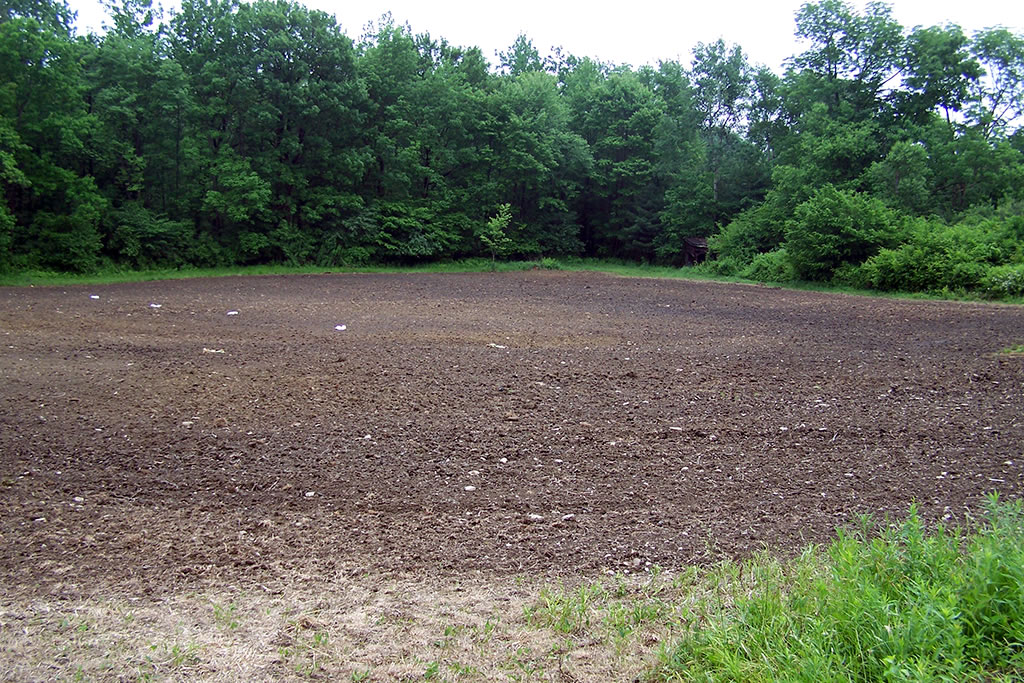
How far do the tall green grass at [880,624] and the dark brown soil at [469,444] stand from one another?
79 cm

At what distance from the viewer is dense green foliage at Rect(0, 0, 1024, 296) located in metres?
21.5

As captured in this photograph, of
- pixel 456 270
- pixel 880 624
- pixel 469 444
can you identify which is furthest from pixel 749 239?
pixel 880 624

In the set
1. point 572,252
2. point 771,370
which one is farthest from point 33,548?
point 572,252

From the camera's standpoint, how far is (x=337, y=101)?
2769 cm

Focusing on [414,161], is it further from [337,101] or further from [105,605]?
[105,605]

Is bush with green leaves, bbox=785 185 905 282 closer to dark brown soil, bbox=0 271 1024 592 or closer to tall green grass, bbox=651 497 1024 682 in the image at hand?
dark brown soil, bbox=0 271 1024 592

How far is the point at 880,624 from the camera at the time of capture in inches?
91.4

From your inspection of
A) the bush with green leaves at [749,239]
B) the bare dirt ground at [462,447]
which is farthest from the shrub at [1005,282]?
the bush with green leaves at [749,239]

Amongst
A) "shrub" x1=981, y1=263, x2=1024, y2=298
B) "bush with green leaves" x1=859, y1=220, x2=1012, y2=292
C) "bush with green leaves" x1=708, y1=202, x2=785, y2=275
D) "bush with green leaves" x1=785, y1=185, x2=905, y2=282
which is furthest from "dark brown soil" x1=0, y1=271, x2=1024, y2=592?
"bush with green leaves" x1=708, y1=202, x2=785, y2=275

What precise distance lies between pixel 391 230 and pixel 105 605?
27652 millimetres

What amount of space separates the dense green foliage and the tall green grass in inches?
654

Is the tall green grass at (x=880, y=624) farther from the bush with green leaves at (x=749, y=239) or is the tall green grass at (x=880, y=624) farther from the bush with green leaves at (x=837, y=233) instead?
A: the bush with green leaves at (x=749, y=239)

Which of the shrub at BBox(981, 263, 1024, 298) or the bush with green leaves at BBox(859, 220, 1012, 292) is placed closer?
the shrub at BBox(981, 263, 1024, 298)

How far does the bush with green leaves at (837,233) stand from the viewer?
797 inches
